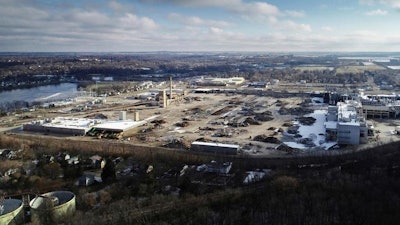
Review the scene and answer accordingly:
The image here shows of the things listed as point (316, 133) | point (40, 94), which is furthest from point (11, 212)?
point (40, 94)

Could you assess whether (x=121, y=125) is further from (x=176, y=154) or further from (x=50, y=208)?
(x=50, y=208)

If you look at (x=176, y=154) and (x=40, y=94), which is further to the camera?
(x=40, y=94)

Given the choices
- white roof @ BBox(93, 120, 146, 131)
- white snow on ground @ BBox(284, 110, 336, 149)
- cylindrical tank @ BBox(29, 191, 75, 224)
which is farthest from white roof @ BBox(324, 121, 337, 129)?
cylindrical tank @ BBox(29, 191, 75, 224)

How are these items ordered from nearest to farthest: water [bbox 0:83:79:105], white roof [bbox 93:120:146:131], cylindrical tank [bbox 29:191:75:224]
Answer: cylindrical tank [bbox 29:191:75:224]
white roof [bbox 93:120:146:131]
water [bbox 0:83:79:105]

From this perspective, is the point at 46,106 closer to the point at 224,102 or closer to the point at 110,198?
the point at 224,102

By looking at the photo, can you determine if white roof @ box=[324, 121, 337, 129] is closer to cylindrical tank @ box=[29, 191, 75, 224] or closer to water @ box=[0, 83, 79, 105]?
cylindrical tank @ box=[29, 191, 75, 224]
